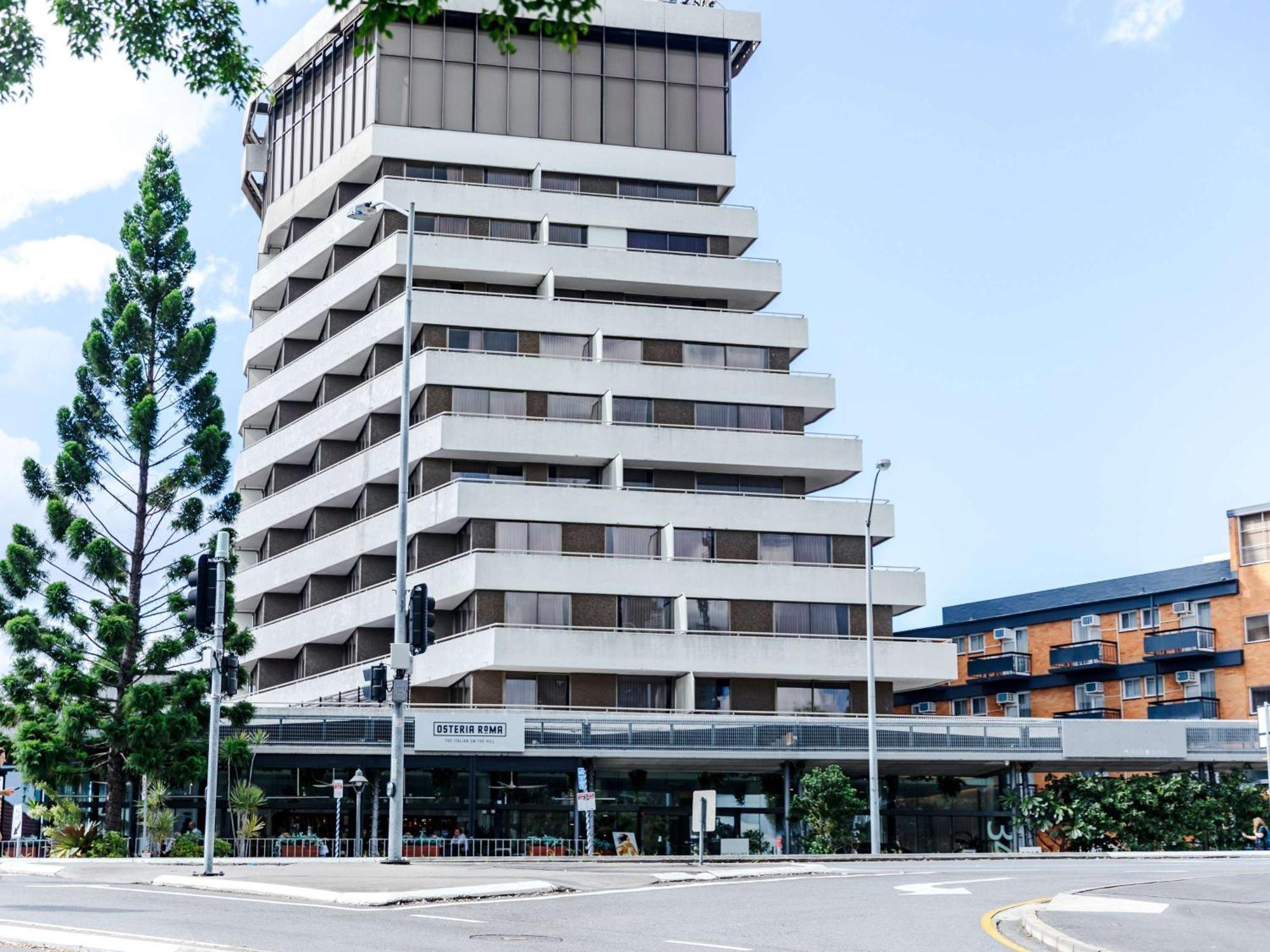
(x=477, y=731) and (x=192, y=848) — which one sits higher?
(x=477, y=731)

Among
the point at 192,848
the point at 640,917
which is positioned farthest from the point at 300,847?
the point at 640,917

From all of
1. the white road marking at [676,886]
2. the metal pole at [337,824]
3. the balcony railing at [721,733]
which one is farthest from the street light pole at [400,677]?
the balcony railing at [721,733]

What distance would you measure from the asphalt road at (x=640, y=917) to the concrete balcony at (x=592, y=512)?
3181 cm

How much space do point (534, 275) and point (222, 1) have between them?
52813 millimetres

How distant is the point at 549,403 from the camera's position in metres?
65.8

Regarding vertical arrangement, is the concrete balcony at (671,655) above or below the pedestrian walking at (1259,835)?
above

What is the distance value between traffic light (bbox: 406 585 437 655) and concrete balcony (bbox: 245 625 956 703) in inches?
922

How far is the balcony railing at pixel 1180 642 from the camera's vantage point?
74.9 metres

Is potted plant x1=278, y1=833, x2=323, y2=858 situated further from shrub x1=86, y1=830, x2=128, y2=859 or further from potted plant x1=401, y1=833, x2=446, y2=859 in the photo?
shrub x1=86, y1=830, x2=128, y2=859

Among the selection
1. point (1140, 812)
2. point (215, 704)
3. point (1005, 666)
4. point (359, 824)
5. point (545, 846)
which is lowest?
point (545, 846)

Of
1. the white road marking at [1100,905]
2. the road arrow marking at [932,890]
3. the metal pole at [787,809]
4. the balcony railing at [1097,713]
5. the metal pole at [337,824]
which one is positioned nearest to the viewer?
the white road marking at [1100,905]

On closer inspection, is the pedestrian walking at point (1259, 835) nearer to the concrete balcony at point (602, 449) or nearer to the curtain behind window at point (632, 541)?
the concrete balcony at point (602, 449)

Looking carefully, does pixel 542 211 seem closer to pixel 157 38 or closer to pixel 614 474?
pixel 614 474

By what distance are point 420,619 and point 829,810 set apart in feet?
72.3
